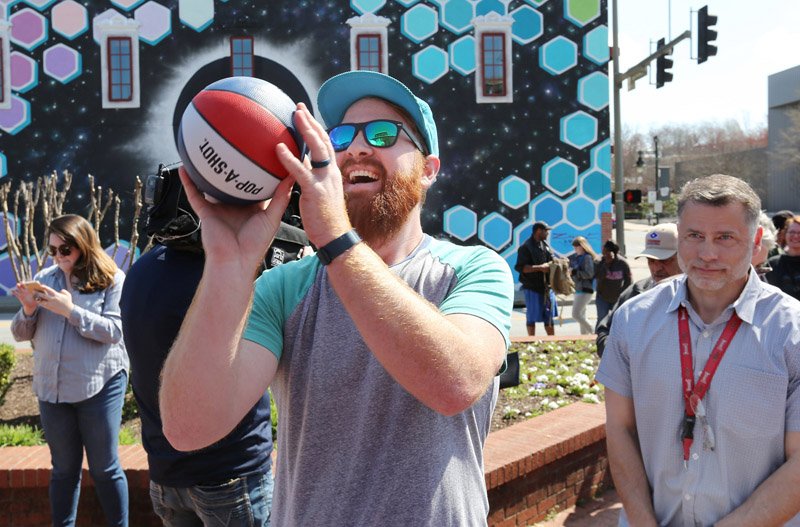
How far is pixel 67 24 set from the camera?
64.6 feet

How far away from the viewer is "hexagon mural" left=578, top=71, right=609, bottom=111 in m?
20.0

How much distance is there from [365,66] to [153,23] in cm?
569

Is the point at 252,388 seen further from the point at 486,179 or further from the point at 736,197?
the point at 486,179

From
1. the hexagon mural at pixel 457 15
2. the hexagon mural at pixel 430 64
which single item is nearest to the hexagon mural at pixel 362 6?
the hexagon mural at pixel 430 64

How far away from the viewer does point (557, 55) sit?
2000 cm

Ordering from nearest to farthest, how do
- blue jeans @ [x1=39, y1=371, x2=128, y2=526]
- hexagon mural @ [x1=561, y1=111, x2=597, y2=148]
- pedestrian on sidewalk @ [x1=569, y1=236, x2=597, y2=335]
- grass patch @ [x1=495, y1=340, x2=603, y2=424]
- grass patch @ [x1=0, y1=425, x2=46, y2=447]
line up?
blue jeans @ [x1=39, y1=371, x2=128, y2=526] < grass patch @ [x1=0, y1=425, x2=46, y2=447] < grass patch @ [x1=495, y1=340, x2=603, y2=424] < pedestrian on sidewalk @ [x1=569, y1=236, x2=597, y2=335] < hexagon mural @ [x1=561, y1=111, x2=597, y2=148]

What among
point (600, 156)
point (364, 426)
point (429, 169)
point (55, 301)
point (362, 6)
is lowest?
point (364, 426)

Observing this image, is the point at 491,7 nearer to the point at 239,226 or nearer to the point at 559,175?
the point at 559,175

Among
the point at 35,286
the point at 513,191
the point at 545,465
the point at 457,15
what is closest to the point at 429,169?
the point at 35,286

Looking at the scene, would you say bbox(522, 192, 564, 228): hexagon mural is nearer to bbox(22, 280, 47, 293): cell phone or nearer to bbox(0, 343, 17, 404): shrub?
bbox(0, 343, 17, 404): shrub

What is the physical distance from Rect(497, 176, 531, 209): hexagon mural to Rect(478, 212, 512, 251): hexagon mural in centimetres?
45

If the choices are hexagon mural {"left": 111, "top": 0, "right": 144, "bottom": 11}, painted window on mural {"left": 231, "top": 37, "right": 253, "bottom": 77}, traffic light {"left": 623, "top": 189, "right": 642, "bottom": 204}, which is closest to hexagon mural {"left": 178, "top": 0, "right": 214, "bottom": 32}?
painted window on mural {"left": 231, "top": 37, "right": 253, "bottom": 77}

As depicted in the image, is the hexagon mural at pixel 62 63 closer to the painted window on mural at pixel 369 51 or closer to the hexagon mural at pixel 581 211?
the painted window on mural at pixel 369 51

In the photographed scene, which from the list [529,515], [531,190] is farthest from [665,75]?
[529,515]
